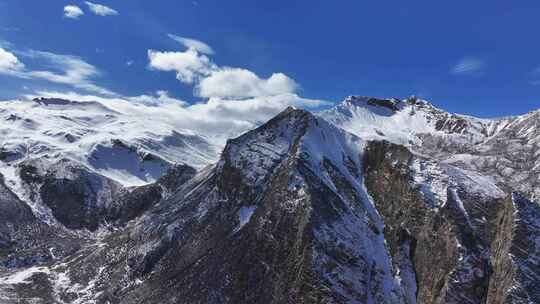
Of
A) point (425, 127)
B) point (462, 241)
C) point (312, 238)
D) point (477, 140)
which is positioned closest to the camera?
point (462, 241)

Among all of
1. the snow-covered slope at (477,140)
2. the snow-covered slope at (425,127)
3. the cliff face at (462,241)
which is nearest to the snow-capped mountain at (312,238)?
the cliff face at (462,241)

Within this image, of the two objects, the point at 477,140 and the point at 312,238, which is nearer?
the point at 312,238

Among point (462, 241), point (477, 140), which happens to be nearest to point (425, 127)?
point (477, 140)

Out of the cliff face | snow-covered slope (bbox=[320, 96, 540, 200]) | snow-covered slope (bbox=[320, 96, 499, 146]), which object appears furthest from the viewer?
snow-covered slope (bbox=[320, 96, 499, 146])

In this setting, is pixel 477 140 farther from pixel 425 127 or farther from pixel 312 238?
pixel 312 238

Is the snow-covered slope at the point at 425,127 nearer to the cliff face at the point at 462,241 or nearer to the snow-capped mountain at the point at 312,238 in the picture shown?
the snow-capped mountain at the point at 312,238

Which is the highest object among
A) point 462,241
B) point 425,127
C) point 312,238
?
point 425,127

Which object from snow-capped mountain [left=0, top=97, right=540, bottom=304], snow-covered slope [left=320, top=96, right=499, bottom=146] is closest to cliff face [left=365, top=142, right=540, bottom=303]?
snow-capped mountain [left=0, top=97, right=540, bottom=304]

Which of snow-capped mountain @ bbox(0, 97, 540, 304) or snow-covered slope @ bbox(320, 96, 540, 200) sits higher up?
snow-covered slope @ bbox(320, 96, 540, 200)

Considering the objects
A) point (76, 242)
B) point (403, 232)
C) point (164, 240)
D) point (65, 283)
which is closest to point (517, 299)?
point (403, 232)

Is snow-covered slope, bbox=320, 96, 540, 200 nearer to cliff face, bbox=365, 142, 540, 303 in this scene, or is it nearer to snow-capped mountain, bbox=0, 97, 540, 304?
snow-capped mountain, bbox=0, 97, 540, 304

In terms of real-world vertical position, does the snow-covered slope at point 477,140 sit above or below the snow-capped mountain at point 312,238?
above

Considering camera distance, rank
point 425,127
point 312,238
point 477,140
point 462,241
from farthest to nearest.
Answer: point 425,127 < point 477,140 < point 312,238 < point 462,241
